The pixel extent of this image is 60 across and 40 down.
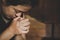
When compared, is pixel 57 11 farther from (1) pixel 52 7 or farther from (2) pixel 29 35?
(2) pixel 29 35

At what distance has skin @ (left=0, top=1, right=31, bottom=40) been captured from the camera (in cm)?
211

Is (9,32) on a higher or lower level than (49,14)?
lower

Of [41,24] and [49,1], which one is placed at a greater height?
[49,1]

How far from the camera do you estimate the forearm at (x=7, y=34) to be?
83.2 inches

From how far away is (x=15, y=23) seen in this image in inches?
83.4

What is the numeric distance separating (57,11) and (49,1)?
0.11 metres

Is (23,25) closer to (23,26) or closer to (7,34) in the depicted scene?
(23,26)

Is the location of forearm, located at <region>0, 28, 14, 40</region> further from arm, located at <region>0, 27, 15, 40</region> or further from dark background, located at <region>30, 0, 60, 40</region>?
dark background, located at <region>30, 0, 60, 40</region>

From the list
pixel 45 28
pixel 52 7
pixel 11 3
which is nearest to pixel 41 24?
pixel 45 28

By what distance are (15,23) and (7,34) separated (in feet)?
0.40

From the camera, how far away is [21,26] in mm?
2111

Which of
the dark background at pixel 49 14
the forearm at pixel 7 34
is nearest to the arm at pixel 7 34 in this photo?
the forearm at pixel 7 34

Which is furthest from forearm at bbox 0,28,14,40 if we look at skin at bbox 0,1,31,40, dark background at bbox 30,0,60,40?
dark background at bbox 30,0,60,40

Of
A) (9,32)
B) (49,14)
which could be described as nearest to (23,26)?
(9,32)
